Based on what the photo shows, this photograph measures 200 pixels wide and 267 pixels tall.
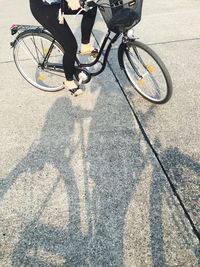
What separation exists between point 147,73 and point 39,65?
1.50 m

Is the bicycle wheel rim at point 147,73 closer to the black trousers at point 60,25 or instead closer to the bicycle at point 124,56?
the bicycle at point 124,56

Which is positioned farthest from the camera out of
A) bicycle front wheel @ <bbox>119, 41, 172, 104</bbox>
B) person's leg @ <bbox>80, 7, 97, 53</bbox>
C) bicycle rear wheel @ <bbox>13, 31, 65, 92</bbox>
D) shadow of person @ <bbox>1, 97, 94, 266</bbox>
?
bicycle rear wheel @ <bbox>13, 31, 65, 92</bbox>

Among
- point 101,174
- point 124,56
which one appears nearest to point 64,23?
point 124,56

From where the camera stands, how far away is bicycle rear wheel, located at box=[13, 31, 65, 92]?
3.61 m

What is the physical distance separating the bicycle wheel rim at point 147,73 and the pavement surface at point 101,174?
0.15 m

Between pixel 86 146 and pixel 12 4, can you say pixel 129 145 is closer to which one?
pixel 86 146

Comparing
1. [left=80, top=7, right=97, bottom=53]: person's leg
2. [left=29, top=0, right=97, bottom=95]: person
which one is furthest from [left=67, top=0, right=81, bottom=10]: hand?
[left=80, top=7, right=97, bottom=53]: person's leg

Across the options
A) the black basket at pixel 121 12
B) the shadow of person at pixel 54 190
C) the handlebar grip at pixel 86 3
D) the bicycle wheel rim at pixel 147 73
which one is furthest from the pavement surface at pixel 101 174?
the handlebar grip at pixel 86 3

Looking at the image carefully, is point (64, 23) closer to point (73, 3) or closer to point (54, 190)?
point (73, 3)

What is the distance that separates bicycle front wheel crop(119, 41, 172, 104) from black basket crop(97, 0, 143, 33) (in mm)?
382

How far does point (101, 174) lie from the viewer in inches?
113

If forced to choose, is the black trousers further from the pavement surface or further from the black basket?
Answer: the pavement surface

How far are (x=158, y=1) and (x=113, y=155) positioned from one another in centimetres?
544

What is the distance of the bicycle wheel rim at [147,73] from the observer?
3.23 m
